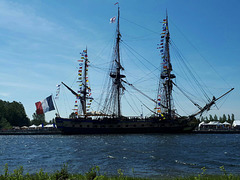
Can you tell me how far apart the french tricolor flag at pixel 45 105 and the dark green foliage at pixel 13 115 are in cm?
5718

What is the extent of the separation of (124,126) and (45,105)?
24.1m

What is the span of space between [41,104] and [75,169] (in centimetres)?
4835

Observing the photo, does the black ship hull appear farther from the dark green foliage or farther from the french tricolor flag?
the dark green foliage

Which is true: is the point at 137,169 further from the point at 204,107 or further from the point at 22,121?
the point at 22,121

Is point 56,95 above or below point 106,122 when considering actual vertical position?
above

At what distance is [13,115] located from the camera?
121188mm

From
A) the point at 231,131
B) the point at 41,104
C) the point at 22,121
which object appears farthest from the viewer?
the point at 22,121

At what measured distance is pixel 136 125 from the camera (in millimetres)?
70375

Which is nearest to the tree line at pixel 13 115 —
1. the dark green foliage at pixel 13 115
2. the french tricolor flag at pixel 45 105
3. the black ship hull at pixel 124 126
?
the dark green foliage at pixel 13 115

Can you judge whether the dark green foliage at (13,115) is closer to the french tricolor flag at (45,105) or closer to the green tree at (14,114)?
the green tree at (14,114)

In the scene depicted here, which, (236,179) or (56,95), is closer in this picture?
(236,179)

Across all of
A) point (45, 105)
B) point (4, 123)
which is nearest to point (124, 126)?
point (45, 105)

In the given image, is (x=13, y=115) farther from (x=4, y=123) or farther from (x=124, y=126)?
(x=124, y=126)

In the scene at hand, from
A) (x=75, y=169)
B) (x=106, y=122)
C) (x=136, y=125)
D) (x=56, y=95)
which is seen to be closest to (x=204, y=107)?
(x=136, y=125)
